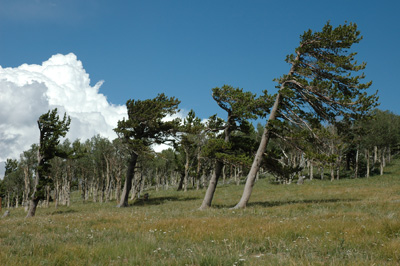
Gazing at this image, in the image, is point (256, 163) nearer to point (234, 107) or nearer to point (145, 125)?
point (234, 107)

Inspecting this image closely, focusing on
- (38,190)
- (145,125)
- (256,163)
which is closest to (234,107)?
(256,163)

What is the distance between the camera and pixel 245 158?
65.4ft

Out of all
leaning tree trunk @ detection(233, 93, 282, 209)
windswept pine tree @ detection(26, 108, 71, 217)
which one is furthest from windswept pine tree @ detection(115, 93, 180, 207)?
leaning tree trunk @ detection(233, 93, 282, 209)

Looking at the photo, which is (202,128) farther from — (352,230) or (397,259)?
(397,259)

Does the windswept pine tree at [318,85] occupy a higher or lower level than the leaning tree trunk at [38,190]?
higher

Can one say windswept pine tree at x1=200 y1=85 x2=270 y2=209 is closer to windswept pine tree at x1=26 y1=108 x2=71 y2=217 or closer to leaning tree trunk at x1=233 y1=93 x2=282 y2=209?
leaning tree trunk at x1=233 y1=93 x2=282 y2=209

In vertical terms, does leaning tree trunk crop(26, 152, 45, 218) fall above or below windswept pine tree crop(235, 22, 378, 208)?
below

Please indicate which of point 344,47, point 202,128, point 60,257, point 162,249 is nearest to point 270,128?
point 202,128

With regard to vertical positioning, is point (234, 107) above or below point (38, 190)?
above

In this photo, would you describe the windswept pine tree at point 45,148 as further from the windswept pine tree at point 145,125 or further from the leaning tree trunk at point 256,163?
the leaning tree trunk at point 256,163

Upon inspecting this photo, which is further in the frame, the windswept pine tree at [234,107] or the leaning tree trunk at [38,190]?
the leaning tree trunk at [38,190]

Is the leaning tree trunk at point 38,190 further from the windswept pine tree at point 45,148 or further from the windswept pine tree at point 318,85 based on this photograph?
the windswept pine tree at point 318,85

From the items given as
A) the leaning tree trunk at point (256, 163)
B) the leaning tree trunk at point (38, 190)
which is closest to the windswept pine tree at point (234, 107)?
the leaning tree trunk at point (256, 163)

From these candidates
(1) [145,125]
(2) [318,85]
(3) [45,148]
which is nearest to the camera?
(2) [318,85]
